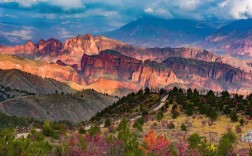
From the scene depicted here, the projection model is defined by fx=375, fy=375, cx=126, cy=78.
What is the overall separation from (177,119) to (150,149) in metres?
35.1

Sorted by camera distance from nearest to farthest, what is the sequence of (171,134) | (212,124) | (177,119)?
(171,134)
(212,124)
(177,119)

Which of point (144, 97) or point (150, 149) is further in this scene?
point (144, 97)

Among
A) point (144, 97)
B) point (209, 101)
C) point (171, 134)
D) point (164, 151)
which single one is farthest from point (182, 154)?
point (144, 97)

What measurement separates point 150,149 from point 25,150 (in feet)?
45.0

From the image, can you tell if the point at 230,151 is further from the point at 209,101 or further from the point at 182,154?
the point at 209,101

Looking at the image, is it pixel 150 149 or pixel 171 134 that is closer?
pixel 150 149

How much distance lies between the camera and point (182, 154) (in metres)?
37.1

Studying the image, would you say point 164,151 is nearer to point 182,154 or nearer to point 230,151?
point 182,154

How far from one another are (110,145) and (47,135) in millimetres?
18102

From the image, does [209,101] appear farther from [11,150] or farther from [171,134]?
[11,150]

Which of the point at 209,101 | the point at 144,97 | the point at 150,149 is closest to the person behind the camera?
the point at 150,149

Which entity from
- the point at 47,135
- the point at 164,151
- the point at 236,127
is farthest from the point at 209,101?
the point at 164,151

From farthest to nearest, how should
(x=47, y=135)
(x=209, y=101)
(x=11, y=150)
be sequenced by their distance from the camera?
(x=209, y=101), (x=47, y=135), (x=11, y=150)

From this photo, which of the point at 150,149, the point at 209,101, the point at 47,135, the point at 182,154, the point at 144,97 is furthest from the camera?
the point at 144,97
